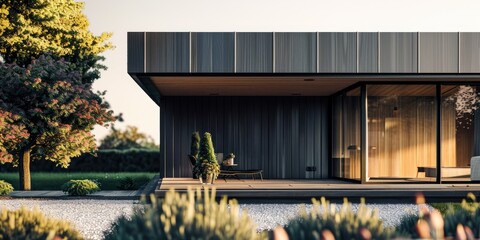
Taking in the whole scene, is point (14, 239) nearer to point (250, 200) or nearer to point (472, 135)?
point (250, 200)

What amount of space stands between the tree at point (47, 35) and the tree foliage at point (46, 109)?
6.23 feet

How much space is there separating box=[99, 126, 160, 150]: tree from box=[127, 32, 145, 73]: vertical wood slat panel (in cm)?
2772

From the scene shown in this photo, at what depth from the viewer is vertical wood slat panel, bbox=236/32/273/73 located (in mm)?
12266

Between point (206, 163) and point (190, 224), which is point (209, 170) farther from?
point (190, 224)

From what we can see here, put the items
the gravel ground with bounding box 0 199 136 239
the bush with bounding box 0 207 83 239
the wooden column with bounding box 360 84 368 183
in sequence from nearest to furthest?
1. the bush with bounding box 0 207 83 239
2. the gravel ground with bounding box 0 199 136 239
3. the wooden column with bounding box 360 84 368 183

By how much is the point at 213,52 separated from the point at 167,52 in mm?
862

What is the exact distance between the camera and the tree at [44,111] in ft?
51.5

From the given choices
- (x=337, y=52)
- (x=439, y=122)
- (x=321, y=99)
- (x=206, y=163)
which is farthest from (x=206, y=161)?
(x=439, y=122)

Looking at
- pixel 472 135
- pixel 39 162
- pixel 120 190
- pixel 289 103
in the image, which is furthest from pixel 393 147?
pixel 39 162

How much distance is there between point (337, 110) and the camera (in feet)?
52.3

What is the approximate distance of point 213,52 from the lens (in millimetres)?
12320

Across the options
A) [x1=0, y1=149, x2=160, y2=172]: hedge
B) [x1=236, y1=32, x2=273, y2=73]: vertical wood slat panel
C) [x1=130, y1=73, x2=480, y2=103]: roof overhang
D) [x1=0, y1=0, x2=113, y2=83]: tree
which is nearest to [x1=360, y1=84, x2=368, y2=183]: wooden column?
[x1=130, y1=73, x2=480, y2=103]: roof overhang

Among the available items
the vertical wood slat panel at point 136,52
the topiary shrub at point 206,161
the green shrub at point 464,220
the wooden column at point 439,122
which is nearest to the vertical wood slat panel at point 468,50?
the wooden column at point 439,122

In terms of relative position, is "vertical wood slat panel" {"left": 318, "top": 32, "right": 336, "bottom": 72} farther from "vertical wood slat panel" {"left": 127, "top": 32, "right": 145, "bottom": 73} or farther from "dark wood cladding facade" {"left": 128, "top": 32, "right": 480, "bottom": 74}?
"vertical wood slat panel" {"left": 127, "top": 32, "right": 145, "bottom": 73}
